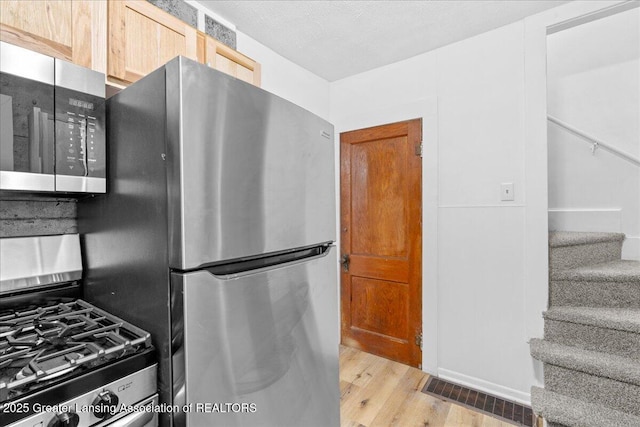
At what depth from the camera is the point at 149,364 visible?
0.81 m

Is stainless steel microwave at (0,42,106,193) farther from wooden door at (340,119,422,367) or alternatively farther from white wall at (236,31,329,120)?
wooden door at (340,119,422,367)

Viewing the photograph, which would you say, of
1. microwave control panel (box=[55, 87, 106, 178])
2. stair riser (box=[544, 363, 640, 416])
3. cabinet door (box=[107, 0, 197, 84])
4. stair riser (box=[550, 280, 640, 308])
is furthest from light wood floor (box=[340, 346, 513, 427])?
cabinet door (box=[107, 0, 197, 84])

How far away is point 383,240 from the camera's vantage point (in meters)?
2.52

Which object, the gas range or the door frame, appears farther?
the door frame

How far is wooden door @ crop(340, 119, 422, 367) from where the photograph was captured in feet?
7.75

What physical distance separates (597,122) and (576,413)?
6.40ft

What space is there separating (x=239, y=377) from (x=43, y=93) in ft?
3.45

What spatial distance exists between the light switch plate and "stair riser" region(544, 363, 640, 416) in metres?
0.96

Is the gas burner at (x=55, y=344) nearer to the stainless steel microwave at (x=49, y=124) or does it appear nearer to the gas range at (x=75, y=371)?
the gas range at (x=75, y=371)

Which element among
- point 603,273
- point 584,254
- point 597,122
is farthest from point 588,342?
point 597,122

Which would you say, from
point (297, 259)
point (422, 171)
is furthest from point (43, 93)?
point (422, 171)

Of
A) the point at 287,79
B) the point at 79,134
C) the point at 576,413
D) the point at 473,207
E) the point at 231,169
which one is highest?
the point at 287,79

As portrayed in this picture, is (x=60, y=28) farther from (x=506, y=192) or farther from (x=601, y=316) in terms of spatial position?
(x=601, y=316)

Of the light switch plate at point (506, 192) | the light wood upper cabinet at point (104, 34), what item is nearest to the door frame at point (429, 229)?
the light switch plate at point (506, 192)
